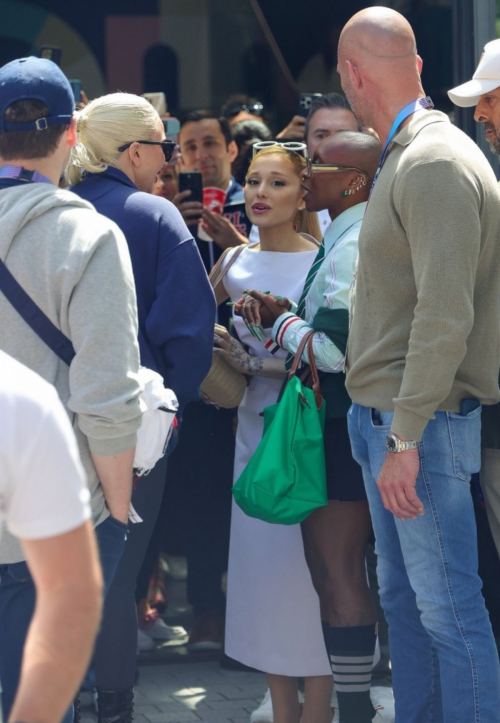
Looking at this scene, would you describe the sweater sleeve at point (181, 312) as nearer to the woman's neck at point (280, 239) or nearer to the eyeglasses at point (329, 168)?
the eyeglasses at point (329, 168)

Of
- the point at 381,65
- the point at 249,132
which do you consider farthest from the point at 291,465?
the point at 249,132

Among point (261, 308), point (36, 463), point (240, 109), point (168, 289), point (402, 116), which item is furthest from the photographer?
point (240, 109)

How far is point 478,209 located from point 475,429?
20.9 inches

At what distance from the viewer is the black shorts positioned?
322 centimetres

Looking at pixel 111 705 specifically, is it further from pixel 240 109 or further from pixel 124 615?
pixel 240 109

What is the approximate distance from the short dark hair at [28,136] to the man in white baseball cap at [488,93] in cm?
116

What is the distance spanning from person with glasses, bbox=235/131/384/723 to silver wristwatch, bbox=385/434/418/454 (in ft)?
1.87

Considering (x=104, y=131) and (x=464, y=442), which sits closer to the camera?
(x=464, y=442)

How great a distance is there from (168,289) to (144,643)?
1.88 m

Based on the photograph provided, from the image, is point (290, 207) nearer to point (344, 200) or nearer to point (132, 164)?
point (344, 200)

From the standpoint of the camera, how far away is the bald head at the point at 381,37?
2.82 metres

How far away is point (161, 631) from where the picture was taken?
14.8ft

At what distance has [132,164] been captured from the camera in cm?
317

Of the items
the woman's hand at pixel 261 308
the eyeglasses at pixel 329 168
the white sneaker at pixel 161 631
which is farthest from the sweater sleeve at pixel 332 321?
the white sneaker at pixel 161 631
